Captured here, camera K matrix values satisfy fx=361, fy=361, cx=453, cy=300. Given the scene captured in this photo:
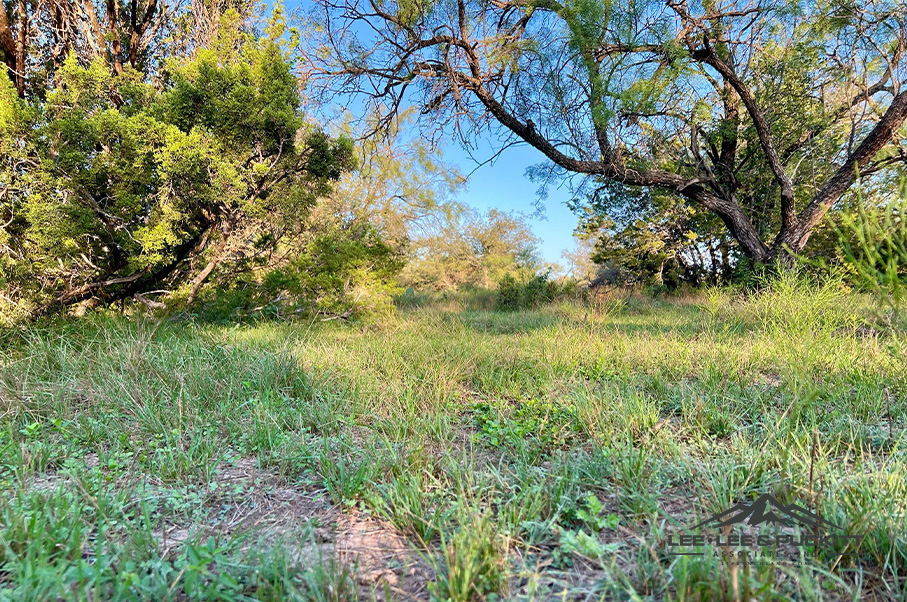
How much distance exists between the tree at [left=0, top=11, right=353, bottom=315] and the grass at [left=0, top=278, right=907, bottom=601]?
1897 mm

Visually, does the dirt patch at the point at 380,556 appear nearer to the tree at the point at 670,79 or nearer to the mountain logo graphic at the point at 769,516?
the mountain logo graphic at the point at 769,516

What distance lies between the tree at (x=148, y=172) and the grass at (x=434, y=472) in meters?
1.90

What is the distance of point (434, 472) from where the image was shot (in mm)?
1631

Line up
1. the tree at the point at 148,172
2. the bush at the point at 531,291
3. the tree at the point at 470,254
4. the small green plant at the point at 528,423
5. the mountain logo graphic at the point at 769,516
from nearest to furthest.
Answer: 1. the mountain logo graphic at the point at 769,516
2. the small green plant at the point at 528,423
3. the tree at the point at 148,172
4. the bush at the point at 531,291
5. the tree at the point at 470,254

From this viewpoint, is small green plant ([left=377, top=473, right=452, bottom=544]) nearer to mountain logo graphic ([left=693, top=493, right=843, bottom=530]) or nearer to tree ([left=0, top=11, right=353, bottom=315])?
mountain logo graphic ([left=693, top=493, right=843, bottom=530])

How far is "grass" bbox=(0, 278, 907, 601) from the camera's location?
39.4 inches

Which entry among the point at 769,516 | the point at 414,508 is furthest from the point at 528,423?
the point at 769,516

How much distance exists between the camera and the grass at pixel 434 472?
1.00 metres

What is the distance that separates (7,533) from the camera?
1.13 metres

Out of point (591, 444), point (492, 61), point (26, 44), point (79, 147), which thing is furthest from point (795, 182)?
point (26, 44)

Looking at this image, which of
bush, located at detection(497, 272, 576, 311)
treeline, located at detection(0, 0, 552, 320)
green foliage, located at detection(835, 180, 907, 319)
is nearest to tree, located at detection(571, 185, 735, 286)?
bush, located at detection(497, 272, 576, 311)

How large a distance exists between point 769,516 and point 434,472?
1.23 meters

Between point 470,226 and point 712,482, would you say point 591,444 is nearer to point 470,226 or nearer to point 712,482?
point 712,482

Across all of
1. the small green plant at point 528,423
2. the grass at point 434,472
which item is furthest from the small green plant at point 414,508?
the small green plant at point 528,423
